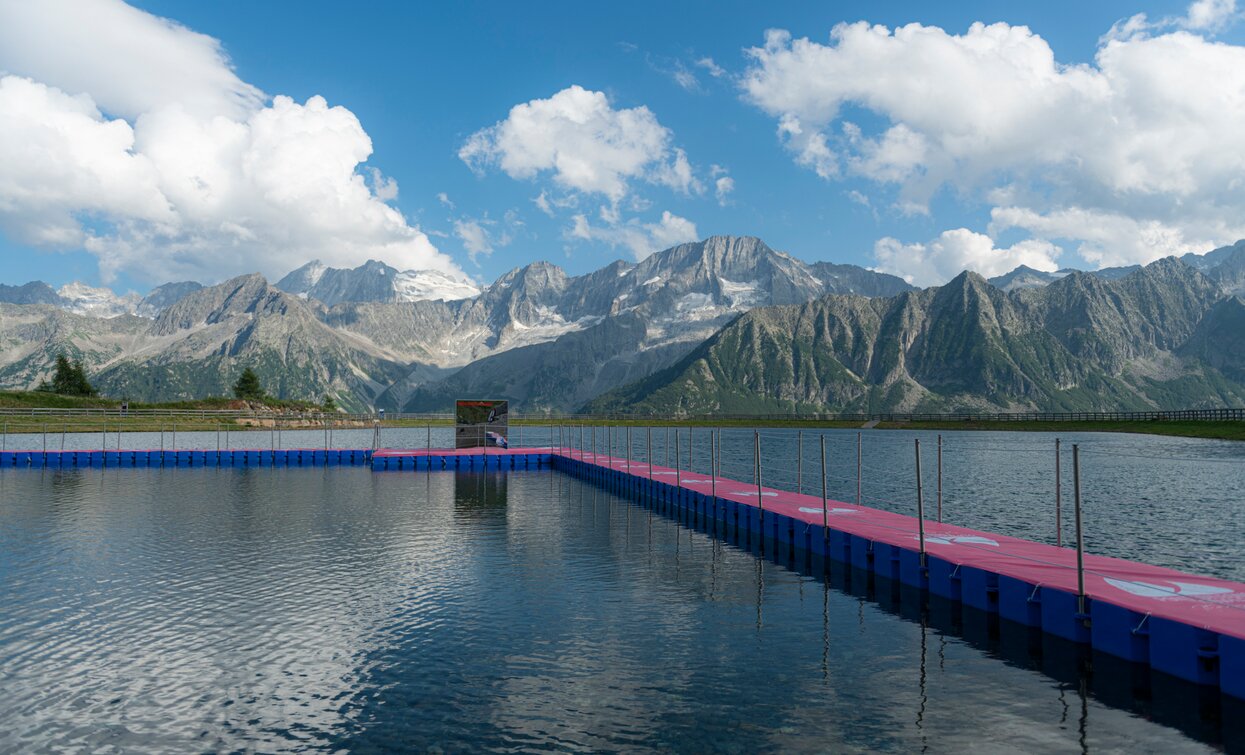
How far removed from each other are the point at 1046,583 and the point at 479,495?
175ft

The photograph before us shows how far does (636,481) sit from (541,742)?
56614 millimetres

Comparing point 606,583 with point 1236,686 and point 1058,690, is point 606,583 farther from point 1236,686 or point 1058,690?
point 1236,686

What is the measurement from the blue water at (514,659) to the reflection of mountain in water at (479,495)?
1234 centimetres

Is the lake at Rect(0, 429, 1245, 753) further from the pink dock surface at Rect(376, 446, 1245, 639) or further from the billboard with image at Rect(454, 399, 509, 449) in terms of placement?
the billboard with image at Rect(454, 399, 509, 449)

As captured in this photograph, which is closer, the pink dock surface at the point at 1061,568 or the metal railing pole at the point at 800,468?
the pink dock surface at the point at 1061,568

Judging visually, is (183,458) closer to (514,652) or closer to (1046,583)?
(514,652)

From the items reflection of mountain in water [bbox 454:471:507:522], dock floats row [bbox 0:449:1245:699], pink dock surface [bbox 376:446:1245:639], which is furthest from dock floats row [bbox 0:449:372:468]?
pink dock surface [bbox 376:446:1245:639]

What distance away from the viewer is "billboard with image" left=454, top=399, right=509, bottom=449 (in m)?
120

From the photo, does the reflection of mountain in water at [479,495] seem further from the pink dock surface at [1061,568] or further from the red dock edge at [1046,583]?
the pink dock surface at [1061,568]

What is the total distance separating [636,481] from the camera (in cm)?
7506

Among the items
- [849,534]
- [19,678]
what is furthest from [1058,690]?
[19,678]

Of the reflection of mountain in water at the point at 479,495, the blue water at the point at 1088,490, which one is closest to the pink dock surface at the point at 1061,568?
the blue water at the point at 1088,490

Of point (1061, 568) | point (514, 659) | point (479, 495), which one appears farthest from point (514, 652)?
point (479, 495)

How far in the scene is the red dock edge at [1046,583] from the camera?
22406mm
